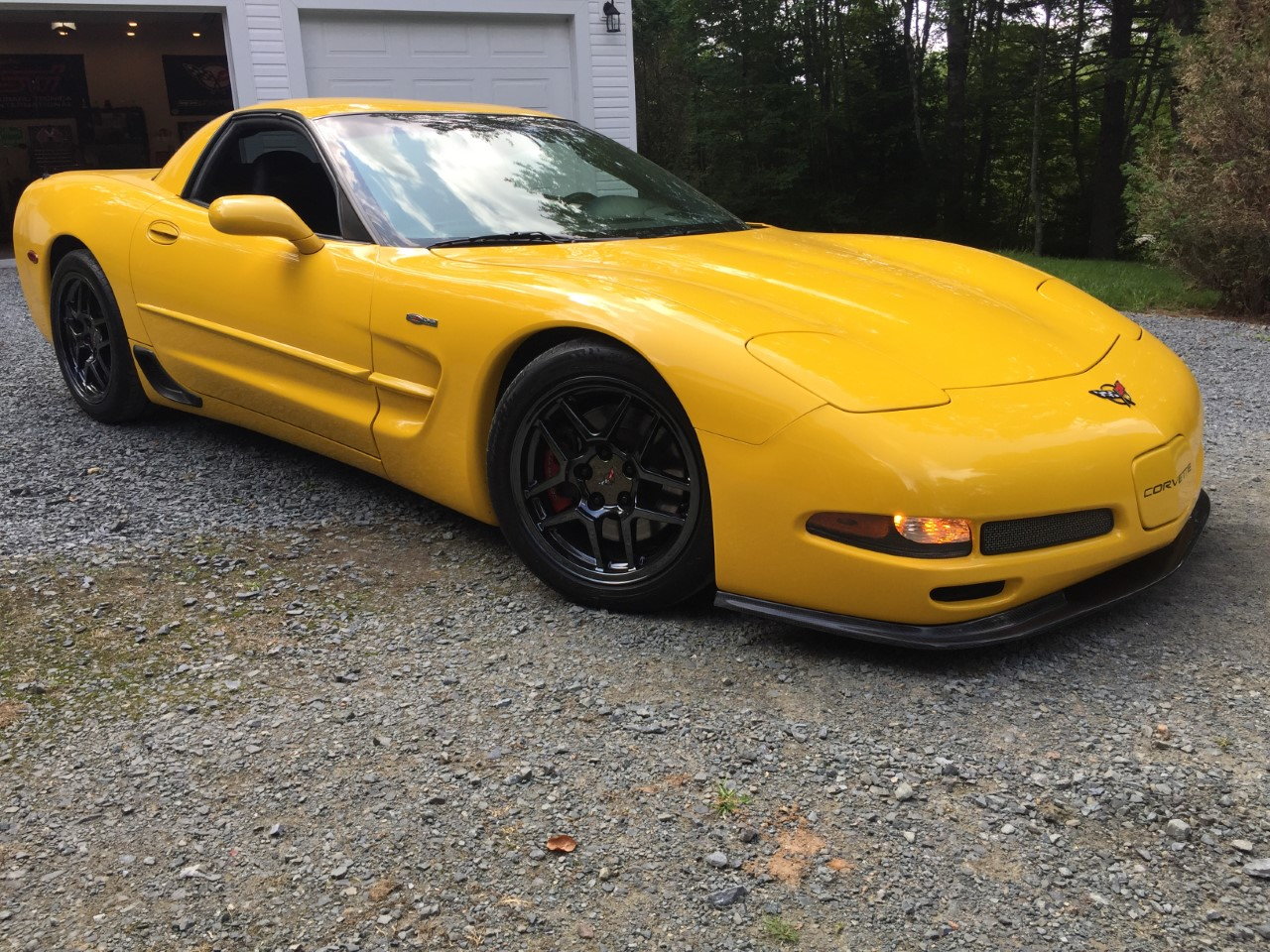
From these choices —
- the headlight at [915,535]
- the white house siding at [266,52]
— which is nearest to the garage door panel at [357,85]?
the white house siding at [266,52]

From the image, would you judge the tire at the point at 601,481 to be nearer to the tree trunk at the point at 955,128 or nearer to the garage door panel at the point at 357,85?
the garage door panel at the point at 357,85

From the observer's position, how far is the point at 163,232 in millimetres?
3830

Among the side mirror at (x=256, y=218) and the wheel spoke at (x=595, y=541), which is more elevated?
the side mirror at (x=256, y=218)

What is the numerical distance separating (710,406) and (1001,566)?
71cm

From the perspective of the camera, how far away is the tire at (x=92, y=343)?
418cm

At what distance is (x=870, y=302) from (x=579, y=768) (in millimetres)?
1421

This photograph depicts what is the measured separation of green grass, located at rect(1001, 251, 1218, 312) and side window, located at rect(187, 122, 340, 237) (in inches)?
247

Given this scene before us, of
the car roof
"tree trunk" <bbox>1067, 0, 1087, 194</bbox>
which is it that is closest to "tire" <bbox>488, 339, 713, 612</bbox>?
the car roof

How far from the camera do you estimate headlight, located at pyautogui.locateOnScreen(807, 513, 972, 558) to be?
2223 millimetres

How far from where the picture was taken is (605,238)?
3.23 m

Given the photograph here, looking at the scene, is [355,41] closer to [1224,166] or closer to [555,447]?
[1224,166]

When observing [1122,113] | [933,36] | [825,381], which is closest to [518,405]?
[825,381]

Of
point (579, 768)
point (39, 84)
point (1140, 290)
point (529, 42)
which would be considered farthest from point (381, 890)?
point (39, 84)

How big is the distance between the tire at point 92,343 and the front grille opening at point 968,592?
333 cm
